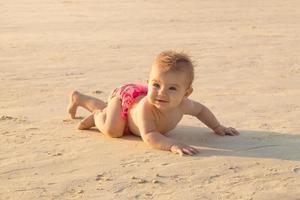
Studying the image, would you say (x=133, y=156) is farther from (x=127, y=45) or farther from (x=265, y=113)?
(x=127, y=45)

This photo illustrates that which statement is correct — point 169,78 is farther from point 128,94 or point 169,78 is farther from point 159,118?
point 128,94

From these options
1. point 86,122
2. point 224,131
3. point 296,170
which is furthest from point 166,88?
point 296,170

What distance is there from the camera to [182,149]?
4.12 meters

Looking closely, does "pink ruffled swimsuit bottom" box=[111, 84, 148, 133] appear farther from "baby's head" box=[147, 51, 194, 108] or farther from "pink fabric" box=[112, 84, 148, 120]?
"baby's head" box=[147, 51, 194, 108]

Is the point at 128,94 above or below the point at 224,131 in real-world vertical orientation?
above

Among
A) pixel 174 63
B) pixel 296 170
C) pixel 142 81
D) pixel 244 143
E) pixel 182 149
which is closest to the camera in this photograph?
pixel 296 170

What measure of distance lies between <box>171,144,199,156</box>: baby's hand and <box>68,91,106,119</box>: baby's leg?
967 mm

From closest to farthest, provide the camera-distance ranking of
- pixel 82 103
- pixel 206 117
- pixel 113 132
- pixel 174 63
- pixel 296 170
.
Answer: pixel 296 170
pixel 174 63
pixel 113 132
pixel 206 117
pixel 82 103

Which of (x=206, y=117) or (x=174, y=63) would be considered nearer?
(x=174, y=63)

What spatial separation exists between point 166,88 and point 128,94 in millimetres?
467

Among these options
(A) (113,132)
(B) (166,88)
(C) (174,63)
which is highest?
(C) (174,63)

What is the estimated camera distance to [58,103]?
17.8 feet

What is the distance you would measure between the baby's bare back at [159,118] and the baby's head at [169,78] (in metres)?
0.13

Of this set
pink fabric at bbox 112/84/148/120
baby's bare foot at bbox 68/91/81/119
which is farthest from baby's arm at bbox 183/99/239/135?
baby's bare foot at bbox 68/91/81/119
